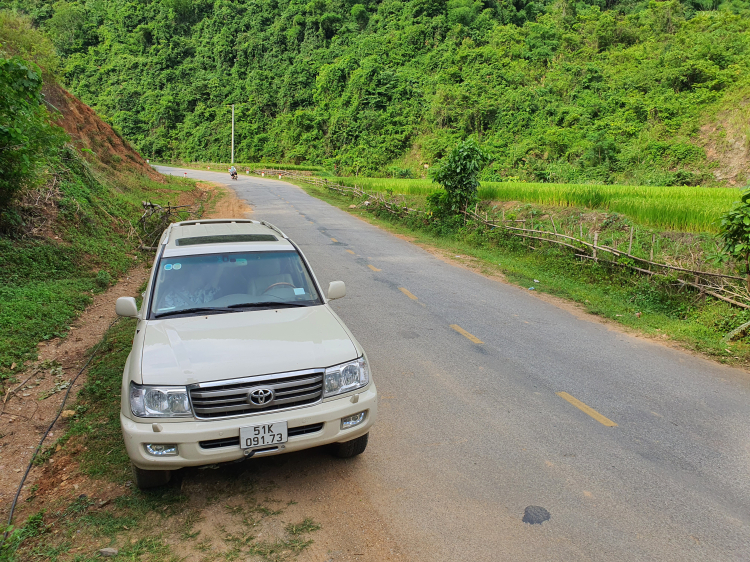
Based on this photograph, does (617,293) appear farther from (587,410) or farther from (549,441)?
(549,441)

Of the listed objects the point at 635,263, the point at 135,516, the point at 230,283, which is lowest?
the point at 135,516

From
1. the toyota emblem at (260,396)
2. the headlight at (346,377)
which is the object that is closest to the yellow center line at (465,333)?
the headlight at (346,377)

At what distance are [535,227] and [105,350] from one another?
11.9 meters

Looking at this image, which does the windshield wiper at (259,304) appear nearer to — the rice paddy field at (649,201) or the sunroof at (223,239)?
the sunroof at (223,239)

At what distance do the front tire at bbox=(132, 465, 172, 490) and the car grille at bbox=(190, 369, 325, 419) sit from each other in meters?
0.69

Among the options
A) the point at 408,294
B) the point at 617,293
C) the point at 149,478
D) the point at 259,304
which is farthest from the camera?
the point at 617,293

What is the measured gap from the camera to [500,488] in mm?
4125

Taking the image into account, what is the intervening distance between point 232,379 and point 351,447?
1270 mm

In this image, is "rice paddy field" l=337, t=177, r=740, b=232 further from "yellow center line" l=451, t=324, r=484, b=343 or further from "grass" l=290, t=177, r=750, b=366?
"yellow center line" l=451, t=324, r=484, b=343

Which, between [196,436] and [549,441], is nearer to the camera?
[196,436]

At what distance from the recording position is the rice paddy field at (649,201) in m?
11.9

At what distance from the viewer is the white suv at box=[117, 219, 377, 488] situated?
3646mm

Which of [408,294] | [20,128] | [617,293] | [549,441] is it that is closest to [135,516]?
[549,441]

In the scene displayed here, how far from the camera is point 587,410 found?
5.54m
